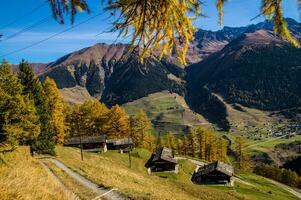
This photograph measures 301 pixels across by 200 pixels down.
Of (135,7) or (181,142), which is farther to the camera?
(181,142)

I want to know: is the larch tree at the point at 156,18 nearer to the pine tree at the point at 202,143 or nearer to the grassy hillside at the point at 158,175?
the grassy hillside at the point at 158,175

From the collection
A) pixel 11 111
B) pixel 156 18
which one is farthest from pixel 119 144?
pixel 156 18

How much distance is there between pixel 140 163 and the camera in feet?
257

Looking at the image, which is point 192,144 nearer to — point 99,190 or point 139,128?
point 139,128

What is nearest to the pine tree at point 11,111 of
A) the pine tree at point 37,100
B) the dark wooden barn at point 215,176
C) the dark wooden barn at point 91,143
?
the pine tree at point 37,100

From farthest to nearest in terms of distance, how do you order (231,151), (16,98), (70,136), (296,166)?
(231,151)
(296,166)
(70,136)
(16,98)

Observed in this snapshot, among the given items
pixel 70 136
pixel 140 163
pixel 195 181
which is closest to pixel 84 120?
pixel 70 136

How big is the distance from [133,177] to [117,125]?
53605mm

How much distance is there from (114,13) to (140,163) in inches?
2897

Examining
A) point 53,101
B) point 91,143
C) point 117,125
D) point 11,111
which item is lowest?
point 91,143

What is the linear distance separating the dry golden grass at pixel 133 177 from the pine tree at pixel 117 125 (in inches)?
449

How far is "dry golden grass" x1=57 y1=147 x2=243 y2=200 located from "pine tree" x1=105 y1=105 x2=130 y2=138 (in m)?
11.4

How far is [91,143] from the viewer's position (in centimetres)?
8544

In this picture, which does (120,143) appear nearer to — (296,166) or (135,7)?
(135,7)
